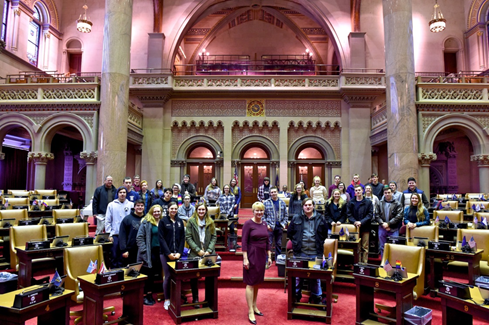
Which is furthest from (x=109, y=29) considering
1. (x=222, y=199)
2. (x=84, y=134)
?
(x=222, y=199)

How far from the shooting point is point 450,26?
59.1 feet

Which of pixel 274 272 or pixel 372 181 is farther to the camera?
pixel 372 181

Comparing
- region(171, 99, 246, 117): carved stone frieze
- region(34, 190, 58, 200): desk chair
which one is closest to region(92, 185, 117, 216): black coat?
region(34, 190, 58, 200): desk chair

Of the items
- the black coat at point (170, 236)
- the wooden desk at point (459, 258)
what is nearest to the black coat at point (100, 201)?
the black coat at point (170, 236)

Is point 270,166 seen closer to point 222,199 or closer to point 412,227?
point 222,199

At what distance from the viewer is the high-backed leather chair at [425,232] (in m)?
5.87

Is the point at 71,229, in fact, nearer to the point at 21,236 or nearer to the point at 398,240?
the point at 21,236

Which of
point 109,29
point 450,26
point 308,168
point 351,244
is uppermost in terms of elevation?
point 450,26

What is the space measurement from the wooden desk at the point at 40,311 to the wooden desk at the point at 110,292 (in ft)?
0.95

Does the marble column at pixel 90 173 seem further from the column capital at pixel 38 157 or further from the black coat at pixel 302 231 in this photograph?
the black coat at pixel 302 231

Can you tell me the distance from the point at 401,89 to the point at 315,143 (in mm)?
6890

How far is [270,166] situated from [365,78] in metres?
6.65

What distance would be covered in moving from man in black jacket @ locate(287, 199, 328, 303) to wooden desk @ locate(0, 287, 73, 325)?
10.5ft

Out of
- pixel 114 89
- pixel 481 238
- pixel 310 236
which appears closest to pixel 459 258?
pixel 481 238
